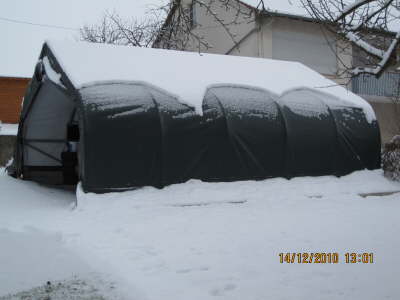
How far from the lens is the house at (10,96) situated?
16781 mm

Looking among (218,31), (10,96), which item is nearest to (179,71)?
(218,31)

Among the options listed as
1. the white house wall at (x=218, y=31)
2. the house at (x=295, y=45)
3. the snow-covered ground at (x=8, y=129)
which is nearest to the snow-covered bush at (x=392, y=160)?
the house at (x=295, y=45)

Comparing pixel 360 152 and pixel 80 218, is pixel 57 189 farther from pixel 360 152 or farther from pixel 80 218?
pixel 360 152

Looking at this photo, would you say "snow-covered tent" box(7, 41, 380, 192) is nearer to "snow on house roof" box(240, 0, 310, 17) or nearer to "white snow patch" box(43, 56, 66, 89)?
"white snow patch" box(43, 56, 66, 89)

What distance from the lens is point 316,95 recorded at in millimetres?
9930

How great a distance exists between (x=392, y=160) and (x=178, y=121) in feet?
17.6

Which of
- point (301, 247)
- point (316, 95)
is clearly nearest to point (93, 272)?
point (301, 247)

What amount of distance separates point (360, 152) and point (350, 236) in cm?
538

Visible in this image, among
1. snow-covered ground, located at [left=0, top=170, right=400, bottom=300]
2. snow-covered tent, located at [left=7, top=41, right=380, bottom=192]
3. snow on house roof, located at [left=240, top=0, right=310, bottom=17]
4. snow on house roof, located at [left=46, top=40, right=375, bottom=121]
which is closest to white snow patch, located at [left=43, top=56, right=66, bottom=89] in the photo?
snow-covered tent, located at [left=7, top=41, right=380, bottom=192]

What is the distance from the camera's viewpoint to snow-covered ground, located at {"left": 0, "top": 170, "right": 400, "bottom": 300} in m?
3.26

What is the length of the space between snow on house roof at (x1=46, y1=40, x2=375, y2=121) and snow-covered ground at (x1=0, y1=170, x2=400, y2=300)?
2238mm

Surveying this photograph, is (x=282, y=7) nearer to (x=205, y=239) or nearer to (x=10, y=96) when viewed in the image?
(x=10, y=96)

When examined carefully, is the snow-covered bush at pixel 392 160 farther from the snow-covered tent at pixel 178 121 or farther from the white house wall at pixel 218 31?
the white house wall at pixel 218 31

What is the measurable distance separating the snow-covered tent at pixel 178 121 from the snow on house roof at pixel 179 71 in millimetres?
29
